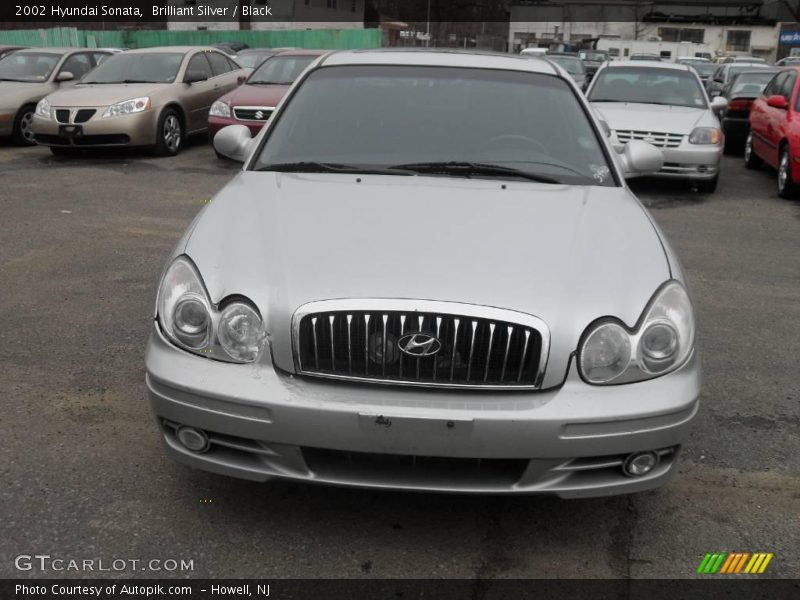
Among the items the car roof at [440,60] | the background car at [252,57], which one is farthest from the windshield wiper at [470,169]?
the background car at [252,57]

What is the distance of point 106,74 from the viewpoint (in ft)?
39.6

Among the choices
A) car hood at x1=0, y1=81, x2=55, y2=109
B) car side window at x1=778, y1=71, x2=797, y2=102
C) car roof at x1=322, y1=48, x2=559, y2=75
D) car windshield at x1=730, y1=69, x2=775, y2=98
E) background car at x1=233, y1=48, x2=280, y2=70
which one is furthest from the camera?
background car at x1=233, y1=48, x2=280, y2=70

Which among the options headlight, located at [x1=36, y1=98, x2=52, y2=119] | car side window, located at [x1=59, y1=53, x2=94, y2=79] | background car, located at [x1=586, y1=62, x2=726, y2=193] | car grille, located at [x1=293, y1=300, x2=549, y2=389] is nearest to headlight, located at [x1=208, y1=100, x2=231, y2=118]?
headlight, located at [x1=36, y1=98, x2=52, y2=119]

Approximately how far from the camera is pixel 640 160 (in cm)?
455

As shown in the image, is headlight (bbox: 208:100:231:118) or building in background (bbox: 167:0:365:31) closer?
headlight (bbox: 208:100:231:118)

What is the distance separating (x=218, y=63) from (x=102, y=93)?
2.61 metres

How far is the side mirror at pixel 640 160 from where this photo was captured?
179 inches

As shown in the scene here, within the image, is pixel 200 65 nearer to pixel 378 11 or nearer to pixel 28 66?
pixel 28 66

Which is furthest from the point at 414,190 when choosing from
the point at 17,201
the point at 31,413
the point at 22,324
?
the point at 17,201

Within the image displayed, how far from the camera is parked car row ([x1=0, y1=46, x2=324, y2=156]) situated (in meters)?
11.0

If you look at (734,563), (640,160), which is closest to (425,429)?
(734,563)

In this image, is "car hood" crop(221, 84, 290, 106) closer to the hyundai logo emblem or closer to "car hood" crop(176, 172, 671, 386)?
"car hood" crop(176, 172, 671, 386)

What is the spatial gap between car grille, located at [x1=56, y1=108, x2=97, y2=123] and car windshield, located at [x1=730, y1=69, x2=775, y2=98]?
10.6m

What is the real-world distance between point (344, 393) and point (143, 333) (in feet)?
8.38
